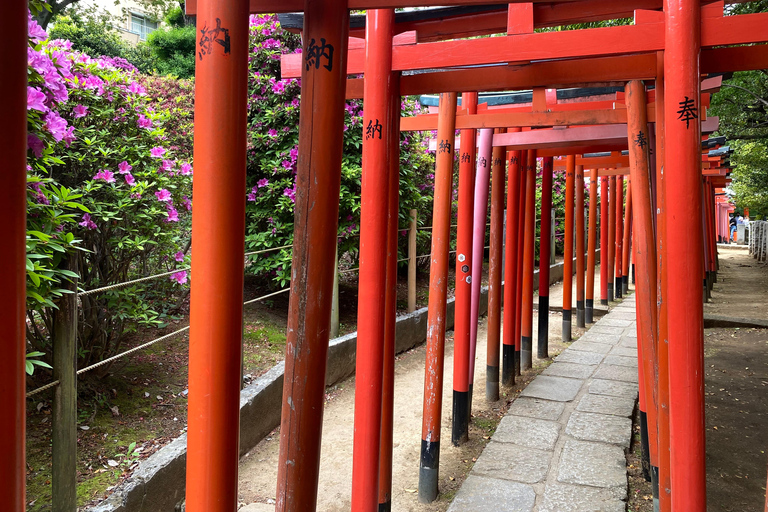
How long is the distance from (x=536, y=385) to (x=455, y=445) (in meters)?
1.38

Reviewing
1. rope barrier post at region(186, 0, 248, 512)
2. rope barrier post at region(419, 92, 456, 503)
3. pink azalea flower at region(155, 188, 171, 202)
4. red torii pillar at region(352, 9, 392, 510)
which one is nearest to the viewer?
rope barrier post at region(186, 0, 248, 512)

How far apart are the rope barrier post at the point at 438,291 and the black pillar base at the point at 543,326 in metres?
3.31

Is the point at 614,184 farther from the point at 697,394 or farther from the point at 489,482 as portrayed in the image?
the point at 697,394

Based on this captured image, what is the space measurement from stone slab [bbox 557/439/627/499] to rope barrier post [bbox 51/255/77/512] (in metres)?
2.64

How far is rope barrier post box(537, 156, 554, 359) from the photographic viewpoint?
611 centimetres

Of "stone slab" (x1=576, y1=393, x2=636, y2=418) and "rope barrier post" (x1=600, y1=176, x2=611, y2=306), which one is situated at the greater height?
"rope barrier post" (x1=600, y1=176, x2=611, y2=306)

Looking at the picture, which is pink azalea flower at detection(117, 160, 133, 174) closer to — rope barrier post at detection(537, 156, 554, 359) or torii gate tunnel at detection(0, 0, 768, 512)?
torii gate tunnel at detection(0, 0, 768, 512)

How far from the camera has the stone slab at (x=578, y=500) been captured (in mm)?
3051

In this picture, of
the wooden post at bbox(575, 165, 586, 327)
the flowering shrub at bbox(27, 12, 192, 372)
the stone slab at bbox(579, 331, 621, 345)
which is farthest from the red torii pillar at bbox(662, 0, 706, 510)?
the wooden post at bbox(575, 165, 586, 327)

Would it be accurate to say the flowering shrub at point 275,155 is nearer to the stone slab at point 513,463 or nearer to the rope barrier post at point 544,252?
the rope barrier post at point 544,252

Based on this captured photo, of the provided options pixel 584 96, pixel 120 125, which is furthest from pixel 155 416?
pixel 584 96

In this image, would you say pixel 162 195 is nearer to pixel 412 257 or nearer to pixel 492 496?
pixel 492 496

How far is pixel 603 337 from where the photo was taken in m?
7.36

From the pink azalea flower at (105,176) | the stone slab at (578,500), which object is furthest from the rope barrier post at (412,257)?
the pink azalea flower at (105,176)
